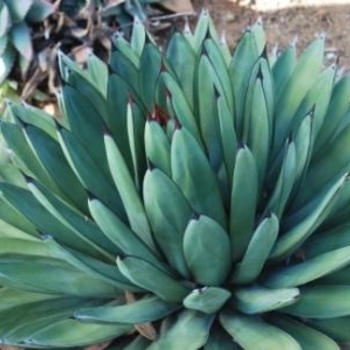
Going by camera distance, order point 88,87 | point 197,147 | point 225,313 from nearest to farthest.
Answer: point 197,147 < point 225,313 < point 88,87

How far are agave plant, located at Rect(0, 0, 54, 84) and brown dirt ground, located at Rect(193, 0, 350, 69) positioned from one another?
792 millimetres

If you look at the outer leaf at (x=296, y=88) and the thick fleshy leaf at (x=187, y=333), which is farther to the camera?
the outer leaf at (x=296, y=88)

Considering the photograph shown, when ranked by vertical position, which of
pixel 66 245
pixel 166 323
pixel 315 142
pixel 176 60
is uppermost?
pixel 176 60

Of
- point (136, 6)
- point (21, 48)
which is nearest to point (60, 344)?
point (21, 48)

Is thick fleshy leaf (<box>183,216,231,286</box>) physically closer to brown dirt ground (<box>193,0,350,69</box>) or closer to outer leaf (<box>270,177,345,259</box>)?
outer leaf (<box>270,177,345,259</box>)

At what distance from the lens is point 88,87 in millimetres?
2178

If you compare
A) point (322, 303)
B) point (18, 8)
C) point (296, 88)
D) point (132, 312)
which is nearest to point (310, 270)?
point (322, 303)

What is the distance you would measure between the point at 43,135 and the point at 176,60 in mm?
403

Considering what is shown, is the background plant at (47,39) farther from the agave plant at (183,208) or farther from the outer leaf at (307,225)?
the outer leaf at (307,225)

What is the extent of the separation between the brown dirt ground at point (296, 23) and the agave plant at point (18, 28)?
0.79 meters

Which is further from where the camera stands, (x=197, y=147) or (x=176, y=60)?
(x=176, y=60)

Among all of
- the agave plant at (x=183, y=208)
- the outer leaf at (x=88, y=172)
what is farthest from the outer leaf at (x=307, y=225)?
the outer leaf at (x=88, y=172)

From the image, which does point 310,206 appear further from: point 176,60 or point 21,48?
point 21,48

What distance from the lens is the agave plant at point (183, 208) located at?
190 centimetres
